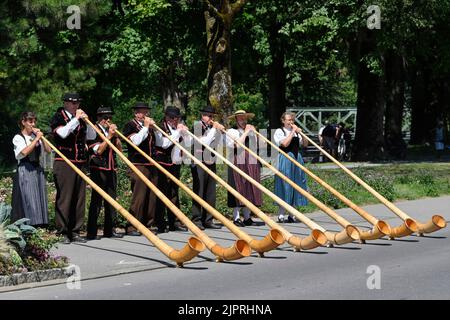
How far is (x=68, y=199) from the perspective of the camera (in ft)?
44.7

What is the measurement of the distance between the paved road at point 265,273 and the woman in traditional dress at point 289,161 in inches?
94.9

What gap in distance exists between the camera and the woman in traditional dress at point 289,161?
52.2ft

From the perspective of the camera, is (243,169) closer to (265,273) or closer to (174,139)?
(174,139)

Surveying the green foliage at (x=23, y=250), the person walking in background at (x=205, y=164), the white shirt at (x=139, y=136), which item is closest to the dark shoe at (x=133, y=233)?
the person walking in background at (x=205, y=164)

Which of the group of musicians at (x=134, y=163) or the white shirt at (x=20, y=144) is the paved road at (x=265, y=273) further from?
the white shirt at (x=20, y=144)

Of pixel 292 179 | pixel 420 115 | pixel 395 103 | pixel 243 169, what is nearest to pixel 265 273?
pixel 243 169

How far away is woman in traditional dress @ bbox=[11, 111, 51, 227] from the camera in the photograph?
43.1 ft

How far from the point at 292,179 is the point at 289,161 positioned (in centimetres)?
29

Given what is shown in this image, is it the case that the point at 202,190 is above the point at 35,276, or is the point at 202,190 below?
above

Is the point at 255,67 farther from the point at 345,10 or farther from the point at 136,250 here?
the point at 136,250

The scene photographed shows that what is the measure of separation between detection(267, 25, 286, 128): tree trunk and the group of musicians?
19.0 meters

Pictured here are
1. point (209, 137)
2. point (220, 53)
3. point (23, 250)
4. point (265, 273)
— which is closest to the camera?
point (23, 250)

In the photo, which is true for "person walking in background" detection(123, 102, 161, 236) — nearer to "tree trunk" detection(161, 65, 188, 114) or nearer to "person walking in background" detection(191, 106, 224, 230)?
"person walking in background" detection(191, 106, 224, 230)

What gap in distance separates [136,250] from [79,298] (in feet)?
11.3
